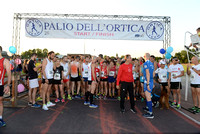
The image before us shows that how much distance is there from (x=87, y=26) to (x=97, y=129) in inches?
293

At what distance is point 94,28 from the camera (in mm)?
9539

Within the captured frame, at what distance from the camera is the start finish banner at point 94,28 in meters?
9.53

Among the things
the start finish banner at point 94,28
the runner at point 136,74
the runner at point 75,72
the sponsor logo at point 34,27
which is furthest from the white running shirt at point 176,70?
the sponsor logo at point 34,27

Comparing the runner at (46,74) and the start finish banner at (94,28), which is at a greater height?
the start finish banner at (94,28)

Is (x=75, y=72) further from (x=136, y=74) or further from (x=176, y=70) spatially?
(x=176, y=70)

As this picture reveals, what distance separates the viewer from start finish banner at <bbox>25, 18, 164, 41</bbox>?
953cm

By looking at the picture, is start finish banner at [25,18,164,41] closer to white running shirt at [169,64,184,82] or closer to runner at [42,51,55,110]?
white running shirt at [169,64,184,82]

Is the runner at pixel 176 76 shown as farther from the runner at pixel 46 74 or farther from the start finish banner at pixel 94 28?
the runner at pixel 46 74

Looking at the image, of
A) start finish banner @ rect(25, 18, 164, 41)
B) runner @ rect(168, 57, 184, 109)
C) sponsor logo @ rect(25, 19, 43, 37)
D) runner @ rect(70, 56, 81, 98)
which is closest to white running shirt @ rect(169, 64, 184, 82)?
runner @ rect(168, 57, 184, 109)

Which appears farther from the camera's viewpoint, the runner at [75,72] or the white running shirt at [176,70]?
the runner at [75,72]

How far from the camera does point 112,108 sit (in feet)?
18.7

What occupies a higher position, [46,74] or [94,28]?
[94,28]

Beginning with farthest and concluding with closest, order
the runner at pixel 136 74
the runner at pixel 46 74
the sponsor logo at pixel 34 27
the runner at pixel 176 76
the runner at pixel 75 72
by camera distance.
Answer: the sponsor logo at pixel 34 27 → the runner at pixel 75 72 → the runner at pixel 136 74 → the runner at pixel 176 76 → the runner at pixel 46 74

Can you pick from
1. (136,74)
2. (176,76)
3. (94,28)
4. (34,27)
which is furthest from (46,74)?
(176,76)
